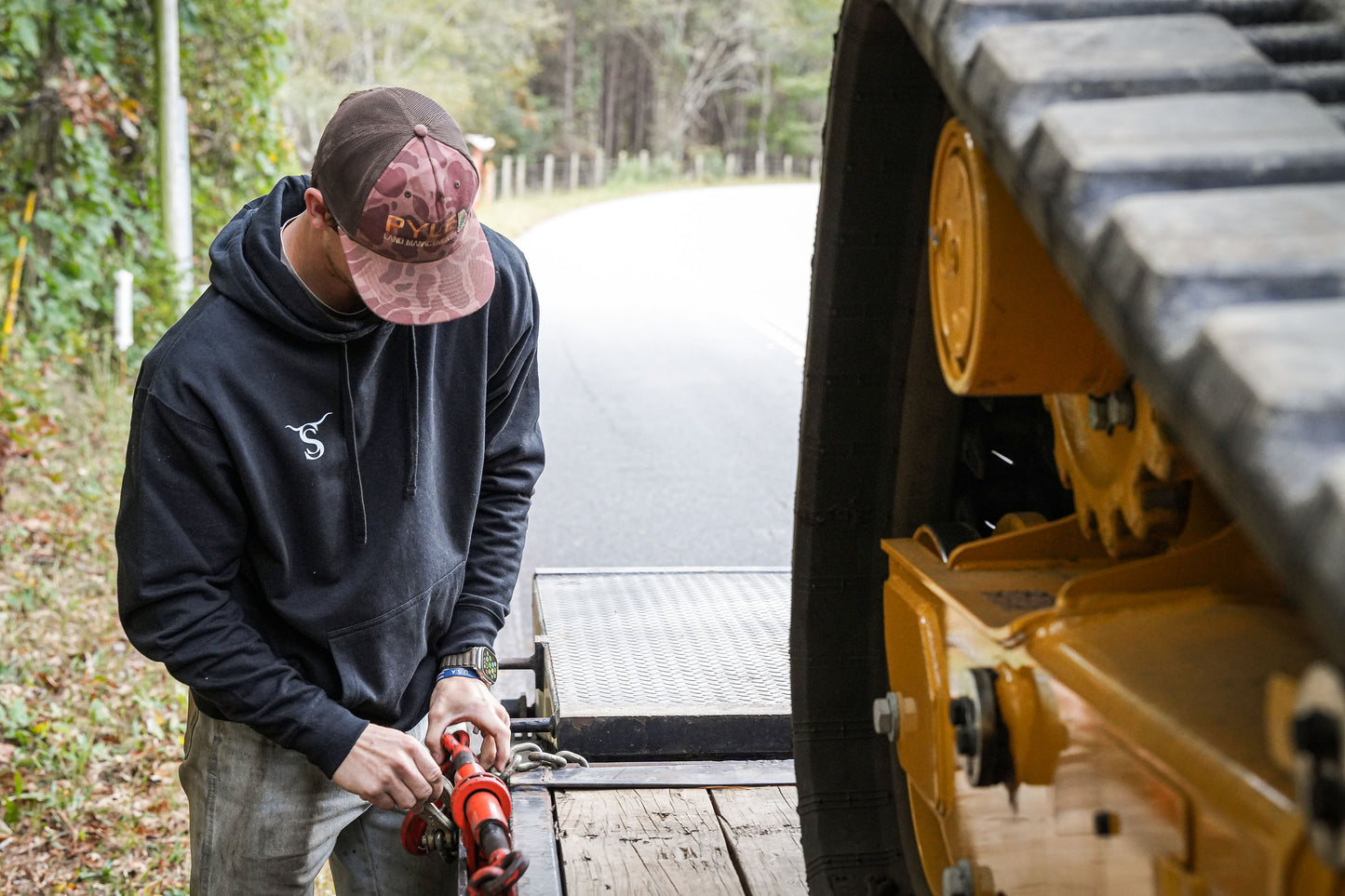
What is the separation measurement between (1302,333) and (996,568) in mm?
1040

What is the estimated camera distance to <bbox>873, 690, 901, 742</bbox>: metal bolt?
6.16 ft

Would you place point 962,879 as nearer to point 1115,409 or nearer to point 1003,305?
point 1115,409

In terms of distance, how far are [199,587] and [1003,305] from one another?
135 centimetres

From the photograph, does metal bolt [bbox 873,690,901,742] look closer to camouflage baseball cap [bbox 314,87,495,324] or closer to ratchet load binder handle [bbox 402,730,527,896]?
ratchet load binder handle [bbox 402,730,527,896]

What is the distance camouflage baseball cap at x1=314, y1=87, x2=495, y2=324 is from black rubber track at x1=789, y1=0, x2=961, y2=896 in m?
0.57

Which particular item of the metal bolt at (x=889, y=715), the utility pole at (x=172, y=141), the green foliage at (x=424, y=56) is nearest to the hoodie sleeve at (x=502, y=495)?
the metal bolt at (x=889, y=715)

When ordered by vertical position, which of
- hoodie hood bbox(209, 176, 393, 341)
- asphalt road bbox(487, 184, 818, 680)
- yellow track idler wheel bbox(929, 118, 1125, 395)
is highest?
yellow track idler wheel bbox(929, 118, 1125, 395)

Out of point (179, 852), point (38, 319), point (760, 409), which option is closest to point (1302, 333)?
point (179, 852)

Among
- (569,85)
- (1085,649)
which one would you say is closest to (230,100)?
(1085,649)

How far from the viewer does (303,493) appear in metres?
2.23

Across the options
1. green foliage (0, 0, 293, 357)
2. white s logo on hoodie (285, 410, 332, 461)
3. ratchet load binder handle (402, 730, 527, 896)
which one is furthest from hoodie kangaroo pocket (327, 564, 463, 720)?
green foliage (0, 0, 293, 357)

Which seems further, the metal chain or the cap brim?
the metal chain

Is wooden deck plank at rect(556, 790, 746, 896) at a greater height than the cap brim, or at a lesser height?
lesser

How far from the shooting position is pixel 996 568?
1779 mm
